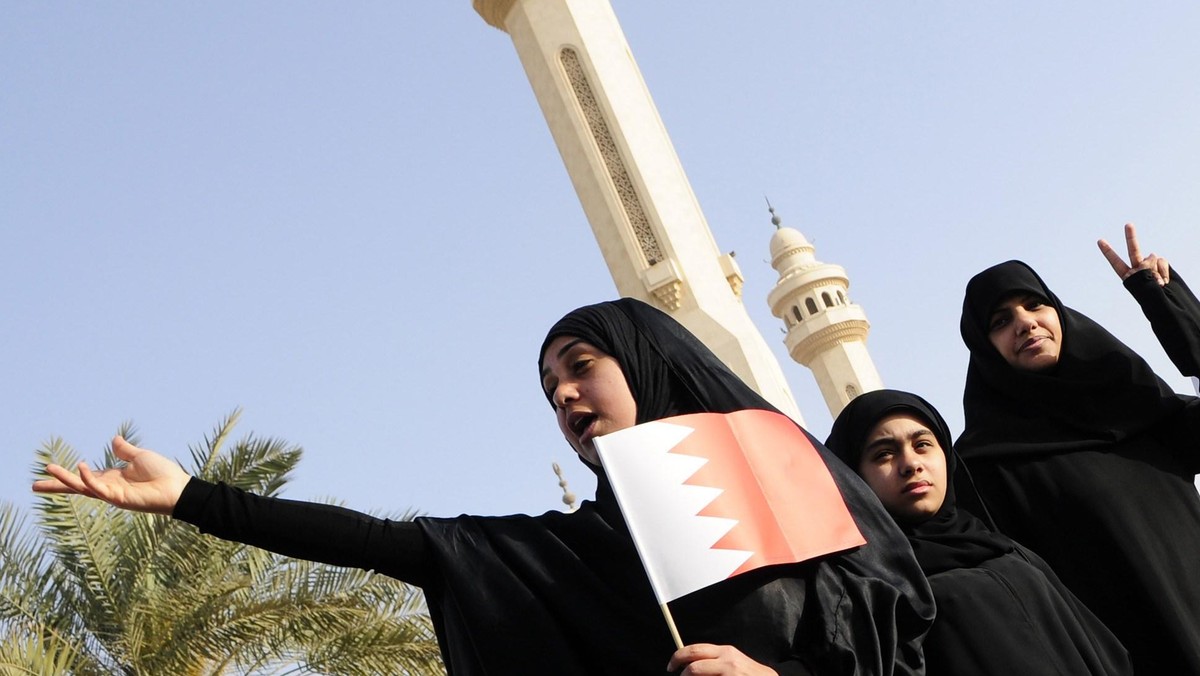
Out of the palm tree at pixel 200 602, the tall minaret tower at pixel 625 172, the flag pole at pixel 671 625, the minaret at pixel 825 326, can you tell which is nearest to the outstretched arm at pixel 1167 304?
the flag pole at pixel 671 625

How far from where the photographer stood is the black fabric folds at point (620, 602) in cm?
221

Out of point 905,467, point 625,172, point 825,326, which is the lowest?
point 905,467

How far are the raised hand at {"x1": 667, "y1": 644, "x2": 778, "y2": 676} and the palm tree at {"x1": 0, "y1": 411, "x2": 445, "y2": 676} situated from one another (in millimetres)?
5887

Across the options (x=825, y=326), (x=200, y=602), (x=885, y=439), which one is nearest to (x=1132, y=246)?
(x=885, y=439)

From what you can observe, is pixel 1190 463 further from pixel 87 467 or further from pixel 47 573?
pixel 47 573

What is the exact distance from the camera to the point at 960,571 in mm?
2826

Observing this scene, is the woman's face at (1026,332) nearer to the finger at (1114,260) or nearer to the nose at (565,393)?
the finger at (1114,260)

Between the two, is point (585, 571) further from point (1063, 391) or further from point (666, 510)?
point (1063, 391)

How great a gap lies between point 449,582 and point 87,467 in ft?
1.69

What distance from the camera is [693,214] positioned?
61.3 feet

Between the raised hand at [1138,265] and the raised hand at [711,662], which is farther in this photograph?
the raised hand at [1138,265]

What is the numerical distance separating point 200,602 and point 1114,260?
5.32 metres

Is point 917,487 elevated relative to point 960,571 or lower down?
elevated

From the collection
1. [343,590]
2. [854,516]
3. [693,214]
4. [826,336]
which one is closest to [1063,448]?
[854,516]
